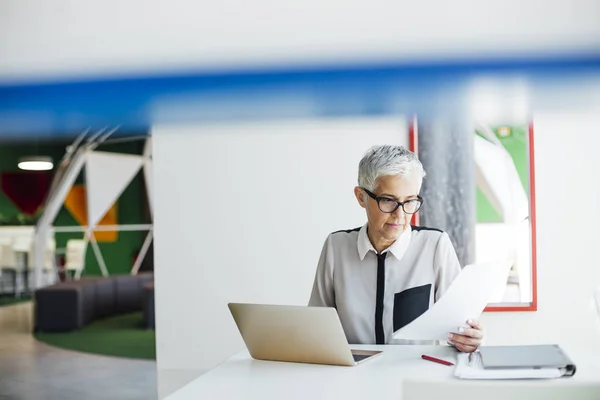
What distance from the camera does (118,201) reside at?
38.5ft

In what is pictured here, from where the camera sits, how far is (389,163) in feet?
7.18

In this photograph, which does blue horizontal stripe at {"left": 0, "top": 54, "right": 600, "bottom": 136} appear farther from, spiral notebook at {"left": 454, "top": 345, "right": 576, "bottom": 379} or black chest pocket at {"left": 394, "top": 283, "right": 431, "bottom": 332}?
black chest pocket at {"left": 394, "top": 283, "right": 431, "bottom": 332}

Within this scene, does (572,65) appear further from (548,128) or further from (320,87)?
(548,128)

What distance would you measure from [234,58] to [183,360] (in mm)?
3935

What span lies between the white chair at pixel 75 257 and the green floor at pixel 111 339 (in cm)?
278

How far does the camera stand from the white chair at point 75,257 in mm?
10789

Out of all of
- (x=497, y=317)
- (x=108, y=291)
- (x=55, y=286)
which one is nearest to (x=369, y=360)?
(x=497, y=317)

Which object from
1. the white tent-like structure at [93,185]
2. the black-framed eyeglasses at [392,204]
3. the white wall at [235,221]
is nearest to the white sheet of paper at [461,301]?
the black-framed eyeglasses at [392,204]

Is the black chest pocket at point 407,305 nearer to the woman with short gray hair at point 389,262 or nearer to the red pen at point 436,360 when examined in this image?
the woman with short gray hair at point 389,262

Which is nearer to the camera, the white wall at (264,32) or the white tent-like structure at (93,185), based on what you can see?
the white wall at (264,32)

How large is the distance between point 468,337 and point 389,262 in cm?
40

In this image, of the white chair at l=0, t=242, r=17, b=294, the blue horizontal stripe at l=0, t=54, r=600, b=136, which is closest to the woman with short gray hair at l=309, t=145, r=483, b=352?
the blue horizontal stripe at l=0, t=54, r=600, b=136

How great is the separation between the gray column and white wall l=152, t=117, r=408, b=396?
18 cm

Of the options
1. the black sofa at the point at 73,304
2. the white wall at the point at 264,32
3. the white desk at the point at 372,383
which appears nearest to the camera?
the white wall at the point at 264,32
